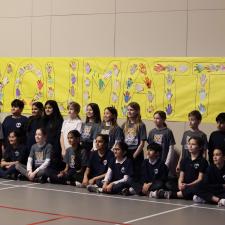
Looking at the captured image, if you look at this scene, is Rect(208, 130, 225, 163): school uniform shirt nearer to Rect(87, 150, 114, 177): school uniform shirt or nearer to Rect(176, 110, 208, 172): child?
Rect(176, 110, 208, 172): child

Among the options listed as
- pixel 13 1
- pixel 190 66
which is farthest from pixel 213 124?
pixel 13 1

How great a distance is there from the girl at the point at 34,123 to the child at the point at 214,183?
3377 mm

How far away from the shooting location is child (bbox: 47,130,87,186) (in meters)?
9.68

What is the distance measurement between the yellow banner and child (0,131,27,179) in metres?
1.14

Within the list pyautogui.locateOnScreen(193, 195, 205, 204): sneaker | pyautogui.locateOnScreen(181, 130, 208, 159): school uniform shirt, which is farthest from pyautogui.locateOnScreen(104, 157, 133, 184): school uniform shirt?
pyautogui.locateOnScreen(193, 195, 205, 204): sneaker

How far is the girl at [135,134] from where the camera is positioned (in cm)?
956

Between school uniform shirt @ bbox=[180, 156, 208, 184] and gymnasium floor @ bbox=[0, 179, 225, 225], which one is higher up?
school uniform shirt @ bbox=[180, 156, 208, 184]

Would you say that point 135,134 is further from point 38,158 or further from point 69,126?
point 38,158

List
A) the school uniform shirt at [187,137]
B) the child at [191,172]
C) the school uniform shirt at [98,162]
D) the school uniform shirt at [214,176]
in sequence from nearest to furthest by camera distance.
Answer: the school uniform shirt at [214,176] → the child at [191,172] → the school uniform shirt at [187,137] → the school uniform shirt at [98,162]

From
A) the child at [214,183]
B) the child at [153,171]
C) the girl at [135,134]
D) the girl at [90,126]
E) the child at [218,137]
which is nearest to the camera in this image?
the child at [214,183]

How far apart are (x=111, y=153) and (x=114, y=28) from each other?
2.42m

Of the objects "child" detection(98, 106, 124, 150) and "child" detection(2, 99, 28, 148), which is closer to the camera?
"child" detection(98, 106, 124, 150)

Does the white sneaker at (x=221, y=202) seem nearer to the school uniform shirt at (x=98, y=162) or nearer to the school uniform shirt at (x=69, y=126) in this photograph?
the school uniform shirt at (x=98, y=162)

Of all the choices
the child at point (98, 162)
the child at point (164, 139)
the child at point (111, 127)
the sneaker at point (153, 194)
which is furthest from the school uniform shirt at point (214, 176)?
the child at point (111, 127)
